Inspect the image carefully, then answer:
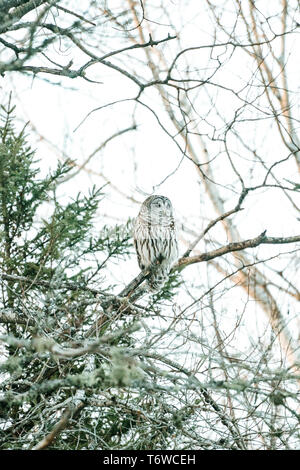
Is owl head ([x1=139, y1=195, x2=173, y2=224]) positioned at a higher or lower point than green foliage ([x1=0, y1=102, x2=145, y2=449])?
higher

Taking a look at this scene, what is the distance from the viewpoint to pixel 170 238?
6.35 meters

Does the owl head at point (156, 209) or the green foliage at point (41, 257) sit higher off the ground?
the owl head at point (156, 209)

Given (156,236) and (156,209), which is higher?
(156,209)

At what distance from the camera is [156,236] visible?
6.29m

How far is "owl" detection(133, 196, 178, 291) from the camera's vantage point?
243 inches

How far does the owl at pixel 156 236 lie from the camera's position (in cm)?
617

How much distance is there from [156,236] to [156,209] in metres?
0.25

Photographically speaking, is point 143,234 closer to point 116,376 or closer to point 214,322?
point 214,322

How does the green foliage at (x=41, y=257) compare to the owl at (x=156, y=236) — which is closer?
the green foliage at (x=41, y=257)

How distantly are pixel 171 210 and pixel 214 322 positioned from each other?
1.86 m

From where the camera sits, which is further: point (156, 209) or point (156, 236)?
point (156, 209)

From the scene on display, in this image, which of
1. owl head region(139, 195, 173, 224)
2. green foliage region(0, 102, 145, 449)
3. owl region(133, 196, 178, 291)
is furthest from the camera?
owl head region(139, 195, 173, 224)

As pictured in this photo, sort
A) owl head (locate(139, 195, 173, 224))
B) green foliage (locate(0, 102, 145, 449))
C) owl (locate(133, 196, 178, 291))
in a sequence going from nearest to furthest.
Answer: green foliage (locate(0, 102, 145, 449)), owl (locate(133, 196, 178, 291)), owl head (locate(139, 195, 173, 224))

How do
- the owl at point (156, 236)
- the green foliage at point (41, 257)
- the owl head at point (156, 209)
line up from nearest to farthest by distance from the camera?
1. the green foliage at point (41, 257)
2. the owl at point (156, 236)
3. the owl head at point (156, 209)
